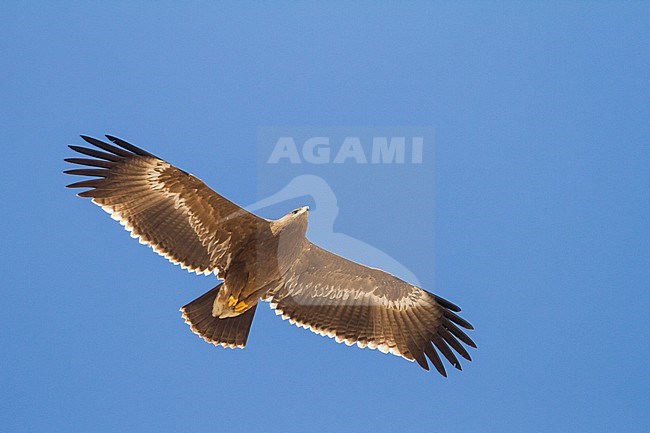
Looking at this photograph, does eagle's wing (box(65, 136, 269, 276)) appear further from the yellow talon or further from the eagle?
the yellow talon

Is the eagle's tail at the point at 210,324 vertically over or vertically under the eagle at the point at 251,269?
under

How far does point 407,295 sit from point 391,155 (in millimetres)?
1662

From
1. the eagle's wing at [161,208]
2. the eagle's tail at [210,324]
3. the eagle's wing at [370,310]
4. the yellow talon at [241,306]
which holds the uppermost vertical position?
the eagle's wing at [161,208]

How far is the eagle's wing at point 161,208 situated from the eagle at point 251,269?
11 millimetres

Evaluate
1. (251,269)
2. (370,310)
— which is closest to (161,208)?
(251,269)

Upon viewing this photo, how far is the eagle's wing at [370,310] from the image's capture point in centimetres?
1303

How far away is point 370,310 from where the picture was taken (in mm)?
13219

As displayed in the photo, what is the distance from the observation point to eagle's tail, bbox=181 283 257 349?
12625 millimetres

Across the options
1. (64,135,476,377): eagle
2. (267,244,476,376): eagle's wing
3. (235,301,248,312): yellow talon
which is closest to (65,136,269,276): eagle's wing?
(64,135,476,377): eagle

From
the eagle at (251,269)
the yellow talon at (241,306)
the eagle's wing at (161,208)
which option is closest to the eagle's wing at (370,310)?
the eagle at (251,269)

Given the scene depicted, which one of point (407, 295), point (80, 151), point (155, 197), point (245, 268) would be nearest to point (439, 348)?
point (407, 295)

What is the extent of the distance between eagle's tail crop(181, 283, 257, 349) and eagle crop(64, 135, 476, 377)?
1 centimetres

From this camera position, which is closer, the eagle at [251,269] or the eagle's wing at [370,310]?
the eagle at [251,269]

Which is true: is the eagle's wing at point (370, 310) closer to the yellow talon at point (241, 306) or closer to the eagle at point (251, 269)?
the eagle at point (251, 269)
